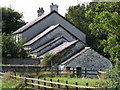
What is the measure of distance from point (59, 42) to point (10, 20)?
1863 centimetres

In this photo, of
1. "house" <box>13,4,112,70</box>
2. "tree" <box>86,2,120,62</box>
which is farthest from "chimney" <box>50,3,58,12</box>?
"tree" <box>86,2,120,62</box>

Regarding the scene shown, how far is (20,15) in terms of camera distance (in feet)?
191

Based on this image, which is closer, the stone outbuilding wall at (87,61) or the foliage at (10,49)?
the stone outbuilding wall at (87,61)

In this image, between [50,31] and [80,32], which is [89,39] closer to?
[80,32]

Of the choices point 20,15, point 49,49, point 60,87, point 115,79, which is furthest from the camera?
point 20,15

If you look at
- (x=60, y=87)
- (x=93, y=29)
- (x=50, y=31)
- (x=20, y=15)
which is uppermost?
(x=20, y=15)

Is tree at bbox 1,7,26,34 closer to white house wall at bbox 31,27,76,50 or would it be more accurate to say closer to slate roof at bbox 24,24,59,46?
slate roof at bbox 24,24,59,46

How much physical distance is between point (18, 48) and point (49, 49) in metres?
3.79

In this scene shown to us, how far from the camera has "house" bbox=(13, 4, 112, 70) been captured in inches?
1291

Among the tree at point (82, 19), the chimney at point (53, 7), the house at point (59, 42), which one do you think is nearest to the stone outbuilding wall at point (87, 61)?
the house at point (59, 42)

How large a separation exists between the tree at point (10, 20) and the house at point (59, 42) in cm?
643

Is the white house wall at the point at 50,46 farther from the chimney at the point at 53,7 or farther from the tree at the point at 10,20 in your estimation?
the tree at the point at 10,20

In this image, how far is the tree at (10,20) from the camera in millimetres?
53250

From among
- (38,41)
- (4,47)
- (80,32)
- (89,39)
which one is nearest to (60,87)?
(4,47)
